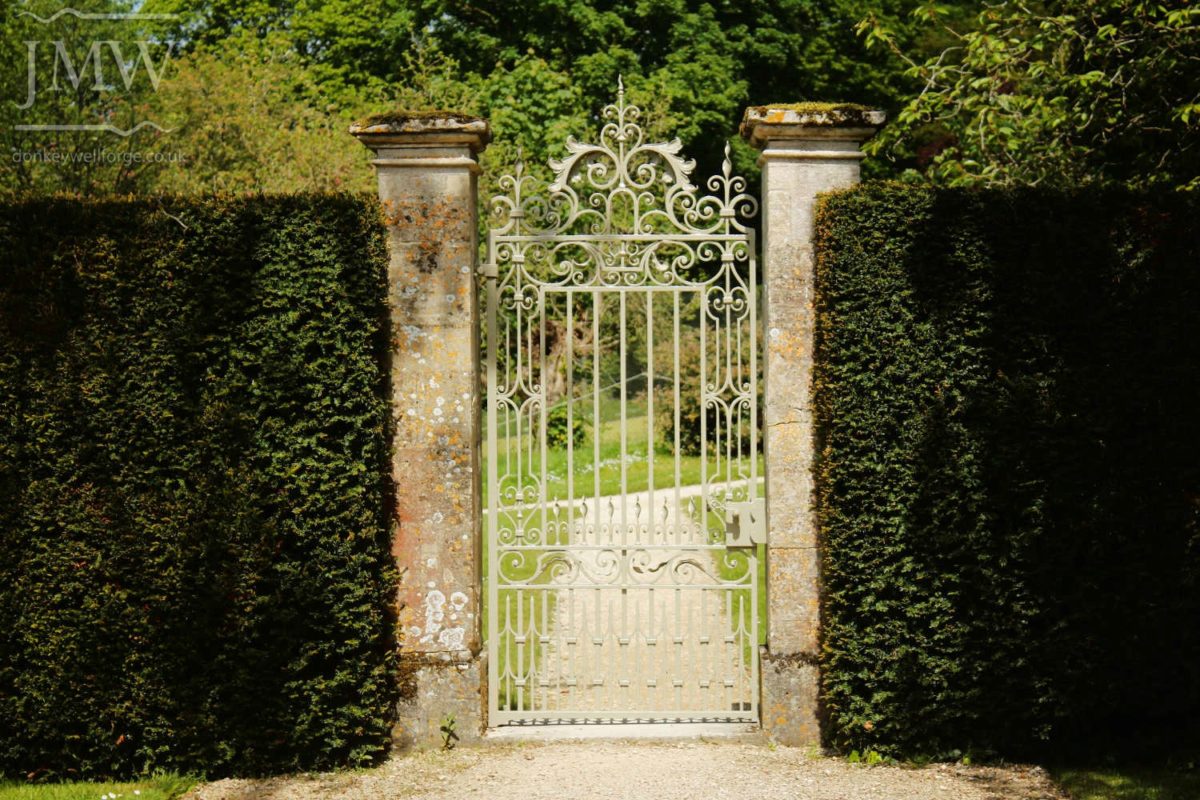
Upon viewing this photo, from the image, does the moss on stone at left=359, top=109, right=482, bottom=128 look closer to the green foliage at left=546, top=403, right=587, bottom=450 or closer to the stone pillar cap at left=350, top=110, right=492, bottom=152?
the stone pillar cap at left=350, top=110, right=492, bottom=152

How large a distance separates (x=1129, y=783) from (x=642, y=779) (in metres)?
2.39

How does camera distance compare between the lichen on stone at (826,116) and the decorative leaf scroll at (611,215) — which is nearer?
the lichen on stone at (826,116)

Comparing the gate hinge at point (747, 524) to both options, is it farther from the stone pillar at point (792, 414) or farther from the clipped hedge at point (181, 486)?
the clipped hedge at point (181, 486)

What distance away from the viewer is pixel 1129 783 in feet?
18.0

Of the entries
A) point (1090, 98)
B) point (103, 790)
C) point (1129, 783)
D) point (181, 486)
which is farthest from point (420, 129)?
point (1129, 783)

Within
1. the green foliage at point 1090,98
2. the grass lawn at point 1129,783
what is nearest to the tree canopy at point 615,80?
the green foliage at point 1090,98

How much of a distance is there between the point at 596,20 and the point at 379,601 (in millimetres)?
18491

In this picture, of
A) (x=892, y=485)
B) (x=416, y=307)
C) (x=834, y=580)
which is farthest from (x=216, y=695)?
(x=892, y=485)

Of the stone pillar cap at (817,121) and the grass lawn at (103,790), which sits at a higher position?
the stone pillar cap at (817,121)

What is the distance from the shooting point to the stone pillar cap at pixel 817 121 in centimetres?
610

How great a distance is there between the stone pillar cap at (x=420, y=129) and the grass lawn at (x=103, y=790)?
11.5ft

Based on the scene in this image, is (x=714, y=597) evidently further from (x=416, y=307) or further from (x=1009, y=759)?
(x=416, y=307)

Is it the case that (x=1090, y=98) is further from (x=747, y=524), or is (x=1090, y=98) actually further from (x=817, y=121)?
(x=747, y=524)

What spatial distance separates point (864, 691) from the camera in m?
5.94
